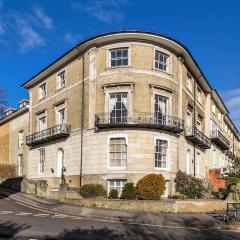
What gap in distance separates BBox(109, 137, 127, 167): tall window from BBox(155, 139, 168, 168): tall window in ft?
7.95

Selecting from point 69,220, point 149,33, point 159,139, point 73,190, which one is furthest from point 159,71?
point 69,220

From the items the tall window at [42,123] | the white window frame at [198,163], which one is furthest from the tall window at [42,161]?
the white window frame at [198,163]

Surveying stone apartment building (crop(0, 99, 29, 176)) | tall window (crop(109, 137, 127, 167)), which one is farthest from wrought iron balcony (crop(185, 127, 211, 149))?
stone apartment building (crop(0, 99, 29, 176))

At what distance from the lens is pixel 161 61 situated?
32188 millimetres

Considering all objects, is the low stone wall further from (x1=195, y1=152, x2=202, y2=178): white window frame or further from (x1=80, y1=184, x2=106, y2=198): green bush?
(x1=195, y1=152, x2=202, y2=178): white window frame

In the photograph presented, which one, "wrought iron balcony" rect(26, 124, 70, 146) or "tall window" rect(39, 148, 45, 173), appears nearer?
"wrought iron balcony" rect(26, 124, 70, 146)

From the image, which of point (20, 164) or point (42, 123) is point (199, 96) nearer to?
point (42, 123)

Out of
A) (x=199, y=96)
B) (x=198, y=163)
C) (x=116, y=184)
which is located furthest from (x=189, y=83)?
(x=116, y=184)

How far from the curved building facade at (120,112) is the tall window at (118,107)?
0.07 metres

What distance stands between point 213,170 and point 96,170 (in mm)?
17833

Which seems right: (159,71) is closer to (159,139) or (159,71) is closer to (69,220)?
(159,139)

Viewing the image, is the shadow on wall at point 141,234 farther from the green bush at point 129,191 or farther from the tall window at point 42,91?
the tall window at point 42,91

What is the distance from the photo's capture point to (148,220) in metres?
19.4

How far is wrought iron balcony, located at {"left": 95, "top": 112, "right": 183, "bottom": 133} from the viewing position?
97.1 feet
